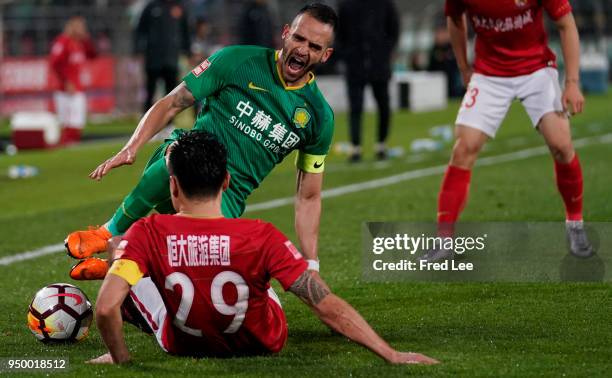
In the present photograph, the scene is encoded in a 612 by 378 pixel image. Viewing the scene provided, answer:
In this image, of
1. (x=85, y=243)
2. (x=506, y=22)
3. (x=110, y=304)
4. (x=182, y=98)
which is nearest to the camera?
(x=110, y=304)

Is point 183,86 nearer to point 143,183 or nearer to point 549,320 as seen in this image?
point 143,183

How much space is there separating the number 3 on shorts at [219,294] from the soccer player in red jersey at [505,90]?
2.92m

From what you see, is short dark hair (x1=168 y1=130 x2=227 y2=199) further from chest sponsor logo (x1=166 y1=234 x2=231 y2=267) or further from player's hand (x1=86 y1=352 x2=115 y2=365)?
player's hand (x1=86 y1=352 x2=115 y2=365)

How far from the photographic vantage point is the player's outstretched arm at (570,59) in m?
8.19

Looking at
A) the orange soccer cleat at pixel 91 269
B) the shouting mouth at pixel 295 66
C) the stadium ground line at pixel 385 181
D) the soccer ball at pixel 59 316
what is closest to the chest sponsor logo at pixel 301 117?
the shouting mouth at pixel 295 66

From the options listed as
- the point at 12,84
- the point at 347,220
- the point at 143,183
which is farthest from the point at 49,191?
the point at 12,84

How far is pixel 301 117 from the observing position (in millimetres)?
6730

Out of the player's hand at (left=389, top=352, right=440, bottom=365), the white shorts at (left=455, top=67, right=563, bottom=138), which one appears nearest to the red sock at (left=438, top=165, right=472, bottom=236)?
the white shorts at (left=455, top=67, right=563, bottom=138)

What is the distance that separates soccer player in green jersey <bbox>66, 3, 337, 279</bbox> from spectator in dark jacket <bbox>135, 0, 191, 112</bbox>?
45.2 ft

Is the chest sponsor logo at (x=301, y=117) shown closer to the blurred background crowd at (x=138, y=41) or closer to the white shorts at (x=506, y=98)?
the white shorts at (x=506, y=98)

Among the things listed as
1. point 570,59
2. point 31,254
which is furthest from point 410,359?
point 31,254

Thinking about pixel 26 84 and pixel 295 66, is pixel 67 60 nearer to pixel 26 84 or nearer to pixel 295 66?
pixel 26 84

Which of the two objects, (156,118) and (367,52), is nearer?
(156,118)

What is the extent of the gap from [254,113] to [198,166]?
1.42 meters
